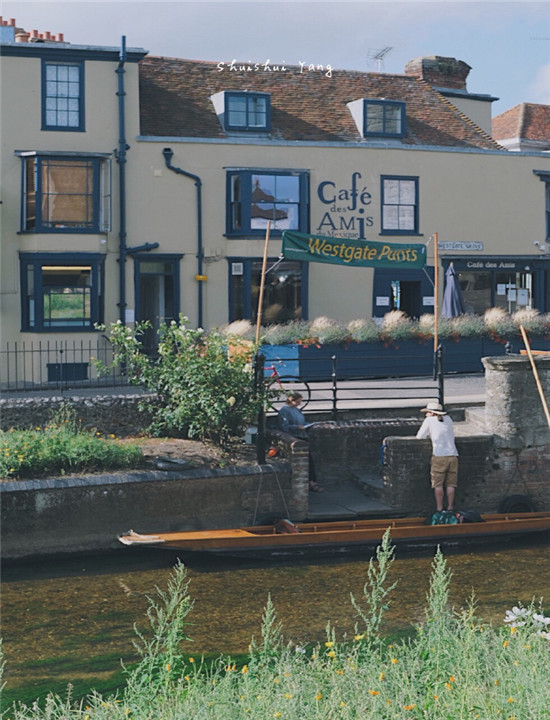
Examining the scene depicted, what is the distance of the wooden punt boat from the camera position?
44.0 ft

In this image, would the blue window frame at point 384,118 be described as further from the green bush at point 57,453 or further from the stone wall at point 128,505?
the green bush at point 57,453

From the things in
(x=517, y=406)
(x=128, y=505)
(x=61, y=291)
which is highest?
(x=61, y=291)

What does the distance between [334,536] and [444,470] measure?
2.42 meters

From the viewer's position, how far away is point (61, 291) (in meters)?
25.7

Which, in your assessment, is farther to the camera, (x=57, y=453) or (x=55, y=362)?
(x=55, y=362)

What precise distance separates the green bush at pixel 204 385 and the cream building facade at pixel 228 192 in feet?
30.7

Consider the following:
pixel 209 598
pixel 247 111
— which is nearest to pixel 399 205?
pixel 247 111

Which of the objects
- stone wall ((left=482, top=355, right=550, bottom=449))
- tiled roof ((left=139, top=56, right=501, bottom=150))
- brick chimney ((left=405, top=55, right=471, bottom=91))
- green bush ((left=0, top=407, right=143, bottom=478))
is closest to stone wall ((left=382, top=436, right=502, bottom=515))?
stone wall ((left=482, top=355, right=550, bottom=449))

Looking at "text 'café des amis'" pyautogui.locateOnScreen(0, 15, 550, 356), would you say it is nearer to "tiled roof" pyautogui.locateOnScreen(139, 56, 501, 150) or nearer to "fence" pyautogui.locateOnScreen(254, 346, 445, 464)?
"tiled roof" pyautogui.locateOnScreen(139, 56, 501, 150)

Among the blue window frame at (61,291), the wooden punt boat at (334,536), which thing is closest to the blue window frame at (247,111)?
the blue window frame at (61,291)

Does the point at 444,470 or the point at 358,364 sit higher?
the point at 358,364

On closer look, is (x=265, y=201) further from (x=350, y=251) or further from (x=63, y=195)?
(x=63, y=195)

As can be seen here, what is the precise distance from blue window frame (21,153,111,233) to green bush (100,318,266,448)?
10147 mm

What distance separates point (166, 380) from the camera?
52.7 feet
